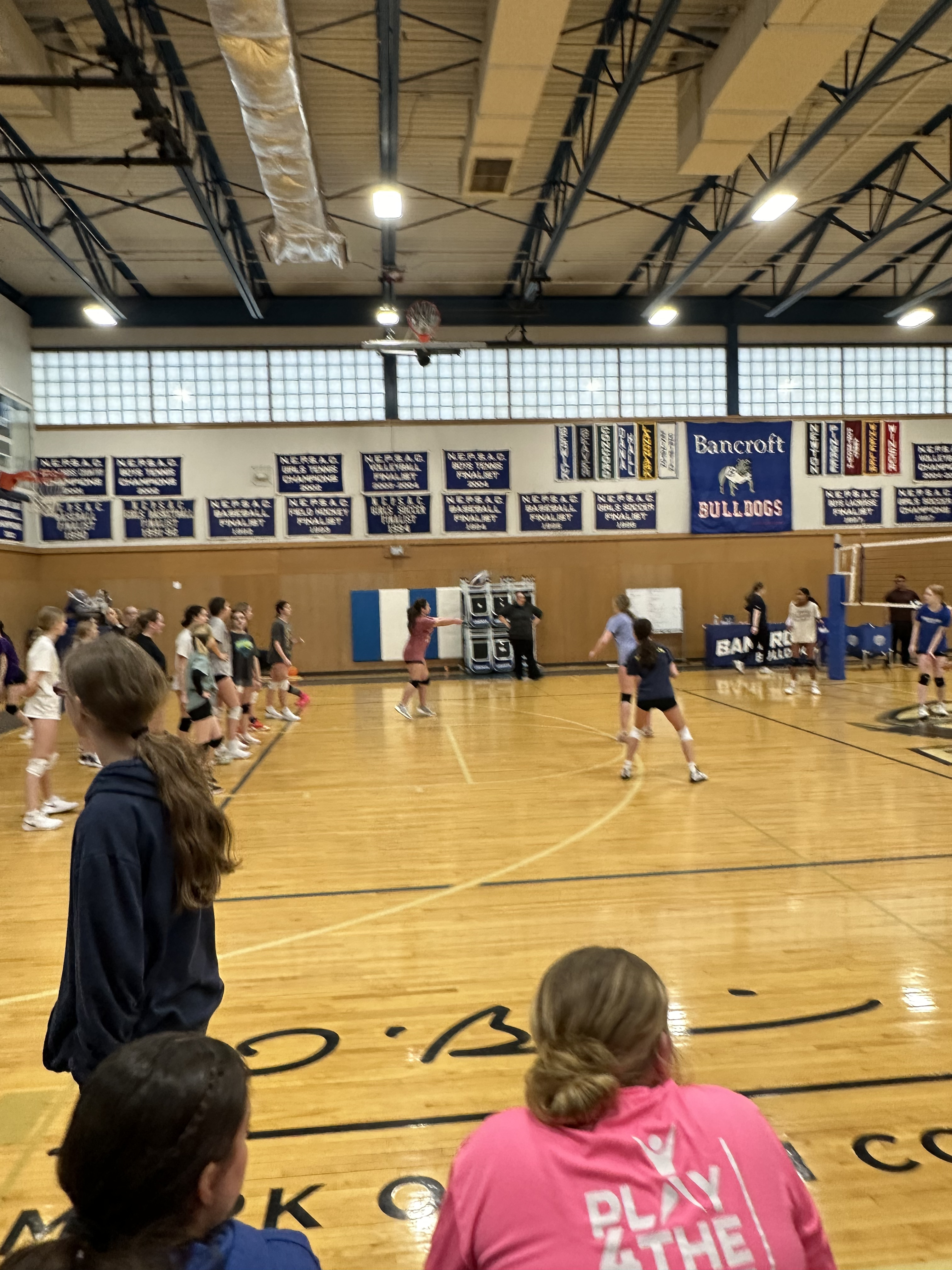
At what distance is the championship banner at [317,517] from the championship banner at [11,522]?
5.86 meters

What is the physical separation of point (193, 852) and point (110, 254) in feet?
66.2

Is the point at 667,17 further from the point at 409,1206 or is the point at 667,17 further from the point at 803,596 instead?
the point at 409,1206

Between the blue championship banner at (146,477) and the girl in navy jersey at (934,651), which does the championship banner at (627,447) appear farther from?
the blue championship banner at (146,477)

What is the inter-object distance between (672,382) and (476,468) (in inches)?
216

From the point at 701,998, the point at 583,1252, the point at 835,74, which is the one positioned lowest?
the point at 701,998

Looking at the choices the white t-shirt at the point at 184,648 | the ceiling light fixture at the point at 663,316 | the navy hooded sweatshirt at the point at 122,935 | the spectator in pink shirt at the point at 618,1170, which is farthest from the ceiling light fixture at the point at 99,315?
the spectator in pink shirt at the point at 618,1170

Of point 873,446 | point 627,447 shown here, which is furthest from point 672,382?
point 873,446

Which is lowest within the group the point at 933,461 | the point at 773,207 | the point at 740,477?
the point at 740,477

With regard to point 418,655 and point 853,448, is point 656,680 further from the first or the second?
point 853,448

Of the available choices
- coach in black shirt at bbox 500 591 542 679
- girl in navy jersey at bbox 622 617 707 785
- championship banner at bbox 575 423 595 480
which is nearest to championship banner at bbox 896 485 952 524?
championship banner at bbox 575 423 595 480

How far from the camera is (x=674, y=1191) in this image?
1481 mm

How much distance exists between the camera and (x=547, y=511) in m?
22.9

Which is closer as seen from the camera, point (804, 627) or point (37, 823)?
point (37, 823)

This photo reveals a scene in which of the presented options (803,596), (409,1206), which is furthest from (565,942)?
(803,596)
